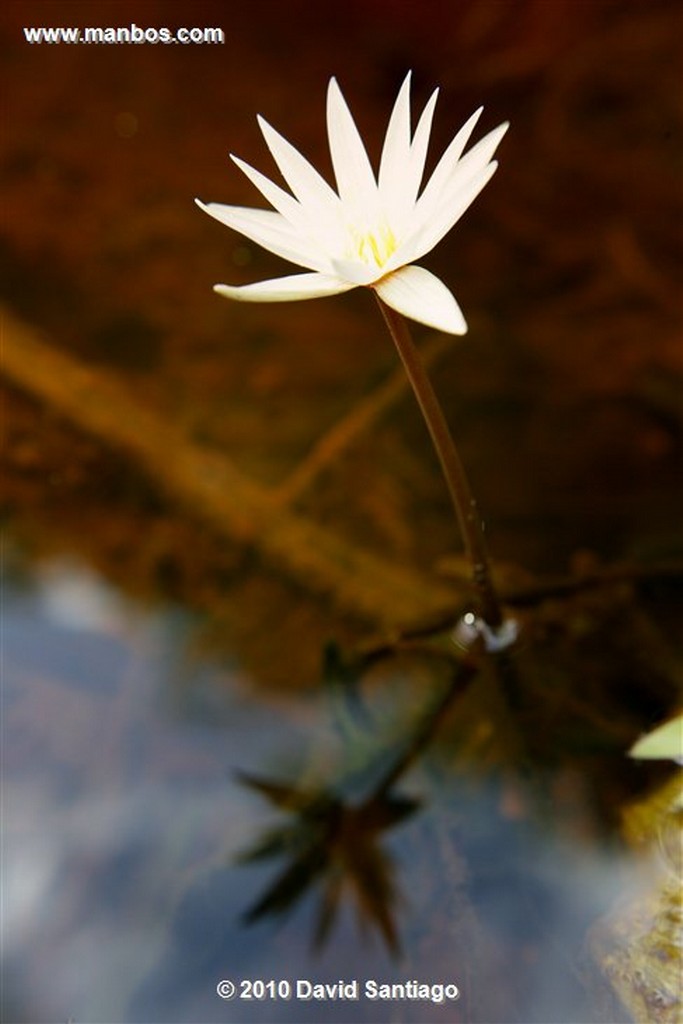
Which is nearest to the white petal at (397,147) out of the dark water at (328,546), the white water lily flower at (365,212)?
the white water lily flower at (365,212)

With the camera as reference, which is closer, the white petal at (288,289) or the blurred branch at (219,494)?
the white petal at (288,289)

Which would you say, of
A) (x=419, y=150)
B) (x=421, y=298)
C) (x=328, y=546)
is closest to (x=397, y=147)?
(x=419, y=150)

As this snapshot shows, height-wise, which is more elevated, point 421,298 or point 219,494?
point 219,494

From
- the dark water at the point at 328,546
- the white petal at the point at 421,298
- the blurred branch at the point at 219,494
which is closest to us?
the white petal at the point at 421,298

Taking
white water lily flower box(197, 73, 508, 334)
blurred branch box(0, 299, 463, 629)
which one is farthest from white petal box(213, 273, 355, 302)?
blurred branch box(0, 299, 463, 629)

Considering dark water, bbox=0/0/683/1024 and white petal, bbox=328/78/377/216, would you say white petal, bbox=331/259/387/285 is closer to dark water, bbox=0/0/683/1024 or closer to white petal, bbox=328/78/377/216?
white petal, bbox=328/78/377/216

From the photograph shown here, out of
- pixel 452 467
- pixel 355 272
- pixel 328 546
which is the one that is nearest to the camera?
pixel 355 272

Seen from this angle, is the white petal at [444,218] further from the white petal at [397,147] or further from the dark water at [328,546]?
the dark water at [328,546]

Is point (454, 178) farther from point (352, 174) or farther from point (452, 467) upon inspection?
point (452, 467)
